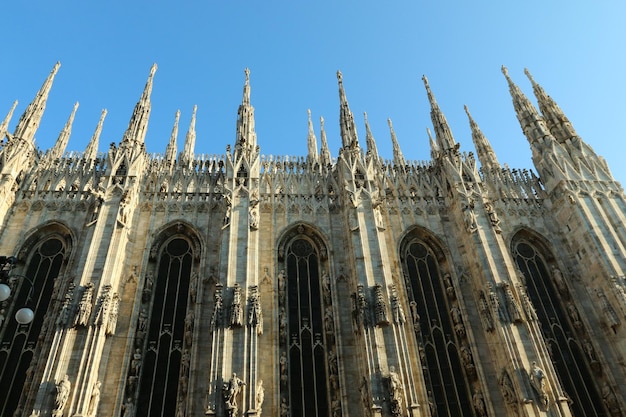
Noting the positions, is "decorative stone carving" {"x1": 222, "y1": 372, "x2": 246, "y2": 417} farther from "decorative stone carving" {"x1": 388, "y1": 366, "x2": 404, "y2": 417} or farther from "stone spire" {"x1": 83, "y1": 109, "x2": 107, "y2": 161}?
"stone spire" {"x1": 83, "y1": 109, "x2": 107, "y2": 161}

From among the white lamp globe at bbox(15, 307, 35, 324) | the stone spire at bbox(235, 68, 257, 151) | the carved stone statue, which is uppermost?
the stone spire at bbox(235, 68, 257, 151)

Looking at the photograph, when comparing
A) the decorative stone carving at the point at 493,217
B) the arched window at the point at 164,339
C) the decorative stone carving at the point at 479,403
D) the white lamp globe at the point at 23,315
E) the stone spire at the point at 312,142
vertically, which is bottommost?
the decorative stone carving at the point at 479,403

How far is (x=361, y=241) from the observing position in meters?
21.1

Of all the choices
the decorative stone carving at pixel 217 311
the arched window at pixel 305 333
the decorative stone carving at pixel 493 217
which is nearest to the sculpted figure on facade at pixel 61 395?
the decorative stone carving at pixel 217 311

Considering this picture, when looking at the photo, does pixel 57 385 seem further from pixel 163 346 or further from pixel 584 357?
pixel 584 357

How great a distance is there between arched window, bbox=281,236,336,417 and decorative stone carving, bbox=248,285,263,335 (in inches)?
71.1

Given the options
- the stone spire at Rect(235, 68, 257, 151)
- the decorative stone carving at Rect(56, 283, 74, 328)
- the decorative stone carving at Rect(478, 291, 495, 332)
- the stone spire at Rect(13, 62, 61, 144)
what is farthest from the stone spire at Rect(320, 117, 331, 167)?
the stone spire at Rect(13, 62, 61, 144)

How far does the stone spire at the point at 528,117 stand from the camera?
90.4 feet

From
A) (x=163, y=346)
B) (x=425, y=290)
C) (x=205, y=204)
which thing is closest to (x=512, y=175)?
(x=425, y=290)

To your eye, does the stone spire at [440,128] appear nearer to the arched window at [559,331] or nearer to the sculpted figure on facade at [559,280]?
the arched window at [559,331]

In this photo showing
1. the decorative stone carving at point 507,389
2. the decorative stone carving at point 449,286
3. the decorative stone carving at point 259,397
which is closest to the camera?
the decorative stone carving at point 259,397

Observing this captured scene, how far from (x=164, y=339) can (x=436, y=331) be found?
12434 mm

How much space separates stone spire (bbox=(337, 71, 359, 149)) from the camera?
25939 mm

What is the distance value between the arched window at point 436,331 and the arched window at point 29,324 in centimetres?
1658
